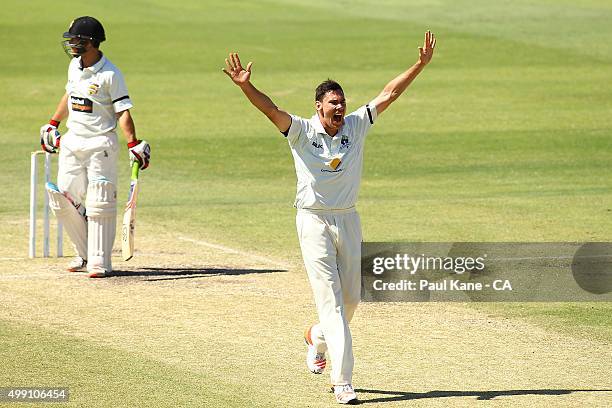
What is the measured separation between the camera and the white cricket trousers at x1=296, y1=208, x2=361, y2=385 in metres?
8.55

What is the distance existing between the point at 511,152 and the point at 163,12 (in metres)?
17.0

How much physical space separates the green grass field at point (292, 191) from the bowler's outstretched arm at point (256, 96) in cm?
165

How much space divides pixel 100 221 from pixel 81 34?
1671 mm

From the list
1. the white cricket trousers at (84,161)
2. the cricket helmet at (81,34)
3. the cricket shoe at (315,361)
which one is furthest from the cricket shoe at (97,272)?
the cricket shoe at (315,361)

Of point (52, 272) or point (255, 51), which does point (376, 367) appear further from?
point (255, 51)

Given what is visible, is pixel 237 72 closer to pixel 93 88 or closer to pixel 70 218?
pixel 93 88

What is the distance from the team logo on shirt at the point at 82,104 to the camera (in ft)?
41.3

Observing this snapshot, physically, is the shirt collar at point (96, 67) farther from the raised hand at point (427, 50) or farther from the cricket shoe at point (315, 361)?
the cricket shoe at point (315, 361)

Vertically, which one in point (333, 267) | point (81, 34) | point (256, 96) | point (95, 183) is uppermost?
point (81, 34)

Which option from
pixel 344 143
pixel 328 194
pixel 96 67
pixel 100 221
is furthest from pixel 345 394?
pixel 96 67

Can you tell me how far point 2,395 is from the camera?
8367mm

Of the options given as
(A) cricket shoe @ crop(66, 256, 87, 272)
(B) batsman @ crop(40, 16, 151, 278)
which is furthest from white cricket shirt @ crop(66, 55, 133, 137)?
(A) cricket shoe @ crop(66, 256, 87, 272)

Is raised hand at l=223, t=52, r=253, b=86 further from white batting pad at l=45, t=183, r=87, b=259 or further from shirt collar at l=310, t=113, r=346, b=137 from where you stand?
white batting pad at l=45, t=183, r=87, b=259

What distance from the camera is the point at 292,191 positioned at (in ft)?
58.6
